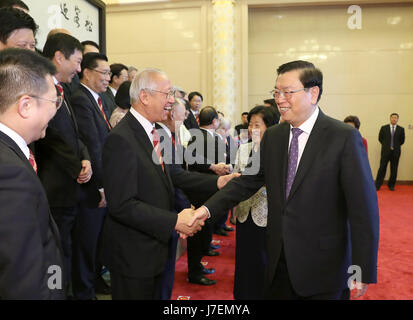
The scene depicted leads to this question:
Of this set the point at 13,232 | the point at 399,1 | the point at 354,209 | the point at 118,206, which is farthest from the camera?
the point at 399,1

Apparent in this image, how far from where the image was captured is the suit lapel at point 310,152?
5.29ft

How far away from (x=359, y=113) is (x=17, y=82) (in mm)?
9135

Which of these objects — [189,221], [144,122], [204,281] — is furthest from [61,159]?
[204,281]

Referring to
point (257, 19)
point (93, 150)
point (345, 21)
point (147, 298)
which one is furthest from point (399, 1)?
point (147, 298)

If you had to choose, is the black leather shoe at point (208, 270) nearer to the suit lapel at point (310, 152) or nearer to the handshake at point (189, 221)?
the handshake at point (189, 221)

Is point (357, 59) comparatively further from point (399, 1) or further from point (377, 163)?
point (377, 163)

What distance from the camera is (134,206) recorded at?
1706 mm

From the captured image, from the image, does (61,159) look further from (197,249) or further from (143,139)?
(197,249)

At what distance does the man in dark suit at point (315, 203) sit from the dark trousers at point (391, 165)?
24.7 feet

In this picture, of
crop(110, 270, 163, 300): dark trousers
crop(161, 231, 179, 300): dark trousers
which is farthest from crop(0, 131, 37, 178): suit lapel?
crop(161, 231, 179, 300): dark trousers

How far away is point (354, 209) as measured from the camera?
154 cm

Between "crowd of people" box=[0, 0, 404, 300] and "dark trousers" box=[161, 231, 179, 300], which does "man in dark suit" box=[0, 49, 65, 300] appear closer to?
"crowd of people" box=[0, 0, 404, 300]

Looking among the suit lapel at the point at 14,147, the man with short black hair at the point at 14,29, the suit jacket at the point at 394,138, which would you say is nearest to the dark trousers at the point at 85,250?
the man with short black hair at the point at 14,29

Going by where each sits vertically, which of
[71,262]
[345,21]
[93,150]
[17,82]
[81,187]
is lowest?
Result: [71,262]
